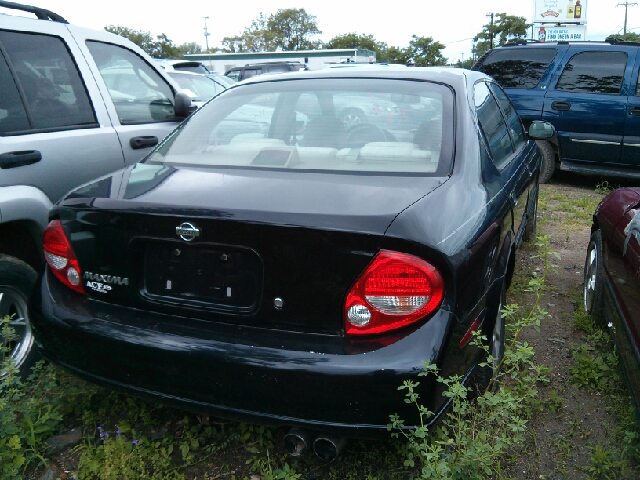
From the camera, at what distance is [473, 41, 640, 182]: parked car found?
787cm

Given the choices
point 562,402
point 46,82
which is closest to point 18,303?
point 46,82

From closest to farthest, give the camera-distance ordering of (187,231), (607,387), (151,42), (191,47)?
(187,231) → (607,387) → (151,42) → (191,47)

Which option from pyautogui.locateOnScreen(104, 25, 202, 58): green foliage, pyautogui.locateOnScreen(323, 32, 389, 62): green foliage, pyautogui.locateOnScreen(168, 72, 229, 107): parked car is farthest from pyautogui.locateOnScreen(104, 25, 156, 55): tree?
pyautogui.locateOnScreen(168, 72, 229, 107): parked car

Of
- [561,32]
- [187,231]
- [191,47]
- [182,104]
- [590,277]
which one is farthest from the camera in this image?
[191,47]

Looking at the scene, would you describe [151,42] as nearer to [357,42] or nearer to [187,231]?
[357,42]

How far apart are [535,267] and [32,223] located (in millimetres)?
3809

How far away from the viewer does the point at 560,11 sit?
4653cm

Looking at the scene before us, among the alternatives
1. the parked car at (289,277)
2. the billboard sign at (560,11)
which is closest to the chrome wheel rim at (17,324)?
the parked car at (289,277)

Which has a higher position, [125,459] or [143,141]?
[143,141]

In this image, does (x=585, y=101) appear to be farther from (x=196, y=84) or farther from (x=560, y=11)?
(x=560, y=11)

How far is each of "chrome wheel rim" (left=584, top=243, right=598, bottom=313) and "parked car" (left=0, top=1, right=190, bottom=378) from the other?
2.95 m

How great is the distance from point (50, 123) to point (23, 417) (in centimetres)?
156

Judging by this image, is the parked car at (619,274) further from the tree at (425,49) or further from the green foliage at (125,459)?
the tree at (425,49)

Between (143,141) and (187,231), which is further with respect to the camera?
(143,141)
